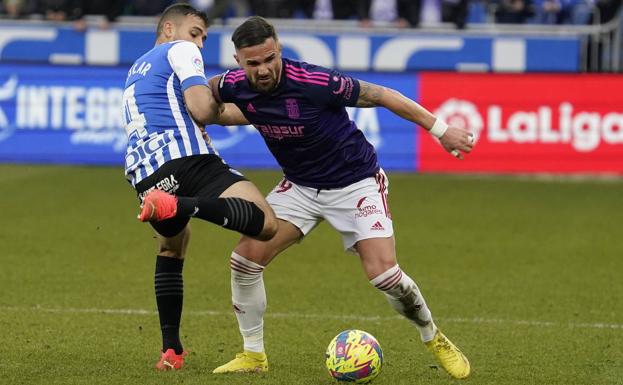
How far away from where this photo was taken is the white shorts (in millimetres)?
7074

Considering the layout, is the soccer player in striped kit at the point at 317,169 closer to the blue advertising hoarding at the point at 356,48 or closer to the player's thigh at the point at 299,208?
the player's thigh at the point at 299,208

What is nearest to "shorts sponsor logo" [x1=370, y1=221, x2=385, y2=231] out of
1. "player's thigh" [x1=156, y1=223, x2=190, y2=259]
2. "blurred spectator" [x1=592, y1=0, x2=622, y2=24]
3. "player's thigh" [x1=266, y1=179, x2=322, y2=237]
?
"player's thigh" [x1=266, y1=179, x2=322, y2=237]

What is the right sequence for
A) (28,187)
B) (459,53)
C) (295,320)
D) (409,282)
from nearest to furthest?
1. (409,282)
2. (295,320)
3. (28,187)
4. (459,53)

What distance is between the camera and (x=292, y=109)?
22.5 ft

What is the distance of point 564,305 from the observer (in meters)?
9.48

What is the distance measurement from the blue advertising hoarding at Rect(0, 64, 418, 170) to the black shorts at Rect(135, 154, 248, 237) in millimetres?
10594

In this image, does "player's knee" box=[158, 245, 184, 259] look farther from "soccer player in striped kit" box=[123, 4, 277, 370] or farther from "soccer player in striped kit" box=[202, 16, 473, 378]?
"soccer player in striped kit" box=[202, 16, 473, 378]

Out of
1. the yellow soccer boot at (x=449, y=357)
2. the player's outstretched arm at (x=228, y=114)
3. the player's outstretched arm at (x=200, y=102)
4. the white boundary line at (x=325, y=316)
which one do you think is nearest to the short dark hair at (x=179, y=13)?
the player's outstretched arm at (x=228, y=114)

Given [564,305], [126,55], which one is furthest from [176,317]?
[126,55]

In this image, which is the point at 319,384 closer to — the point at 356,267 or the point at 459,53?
the point at 356,267

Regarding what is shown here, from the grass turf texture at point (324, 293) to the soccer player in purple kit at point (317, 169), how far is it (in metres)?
0.39

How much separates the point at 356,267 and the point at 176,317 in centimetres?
411

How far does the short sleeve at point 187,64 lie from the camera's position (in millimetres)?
6840

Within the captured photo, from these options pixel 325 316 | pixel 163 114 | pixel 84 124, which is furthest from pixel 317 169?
pixel 84 124
